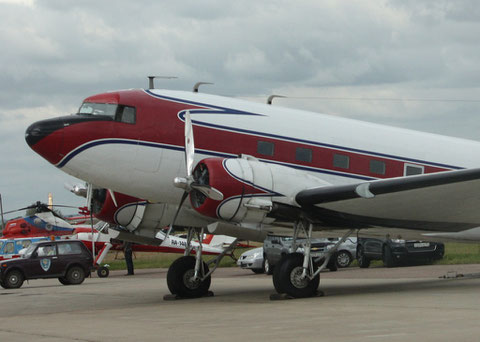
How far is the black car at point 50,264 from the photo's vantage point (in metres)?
28.0

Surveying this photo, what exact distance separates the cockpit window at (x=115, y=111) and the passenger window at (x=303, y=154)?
377cm

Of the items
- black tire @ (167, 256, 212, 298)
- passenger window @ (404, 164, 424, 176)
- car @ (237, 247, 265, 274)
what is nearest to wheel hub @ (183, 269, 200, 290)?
black tire @ (167, 256, 212, 298)

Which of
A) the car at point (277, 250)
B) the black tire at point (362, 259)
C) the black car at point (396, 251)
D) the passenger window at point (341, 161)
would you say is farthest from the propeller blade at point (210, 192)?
the black tire at point (362, 259)

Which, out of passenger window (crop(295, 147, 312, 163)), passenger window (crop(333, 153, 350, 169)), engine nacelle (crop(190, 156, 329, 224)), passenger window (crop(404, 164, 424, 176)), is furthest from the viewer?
passenger window (crop(404, 164, 424, 176))

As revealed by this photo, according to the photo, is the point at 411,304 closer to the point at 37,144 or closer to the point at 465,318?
the point at 465,318

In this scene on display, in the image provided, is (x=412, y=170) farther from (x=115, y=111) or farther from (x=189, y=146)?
(x=115, y=111)

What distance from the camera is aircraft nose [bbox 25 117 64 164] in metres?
14.9

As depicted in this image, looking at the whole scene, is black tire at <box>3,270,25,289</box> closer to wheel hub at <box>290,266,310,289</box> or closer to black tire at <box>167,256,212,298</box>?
black tire at <box>167,256,212,298</box>

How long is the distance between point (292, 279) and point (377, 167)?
12.1 ft

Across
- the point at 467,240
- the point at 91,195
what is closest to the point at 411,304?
the point at 467,240

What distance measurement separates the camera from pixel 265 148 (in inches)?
639

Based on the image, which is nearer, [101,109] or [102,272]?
[101,109]

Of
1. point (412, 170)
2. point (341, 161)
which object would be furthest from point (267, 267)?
point (341, 161)

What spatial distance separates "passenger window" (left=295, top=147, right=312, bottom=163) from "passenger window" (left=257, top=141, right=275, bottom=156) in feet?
2.01
